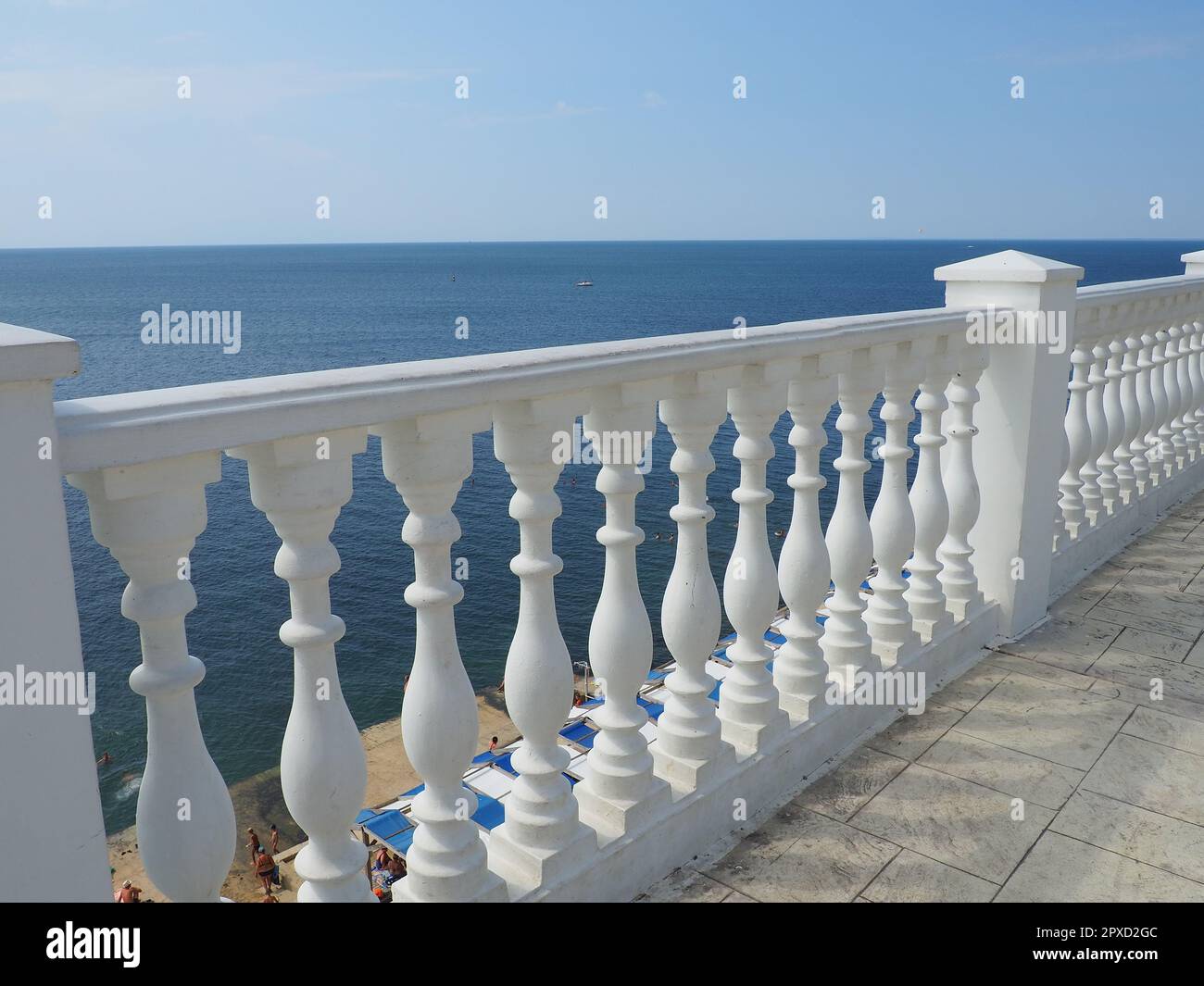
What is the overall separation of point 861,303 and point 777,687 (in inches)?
5051

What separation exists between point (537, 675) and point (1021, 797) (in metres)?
2.01

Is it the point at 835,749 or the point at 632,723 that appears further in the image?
the point at 835,749

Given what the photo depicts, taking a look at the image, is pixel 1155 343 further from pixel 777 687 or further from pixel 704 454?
pixel 704 454

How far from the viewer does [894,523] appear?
158 inches

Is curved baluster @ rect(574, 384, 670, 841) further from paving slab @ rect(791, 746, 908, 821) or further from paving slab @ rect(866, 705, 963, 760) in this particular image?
paving slab @ rect(866, 705, 963, 760)

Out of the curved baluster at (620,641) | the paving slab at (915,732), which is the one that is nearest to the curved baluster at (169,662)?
the curved baluster at (620,641)

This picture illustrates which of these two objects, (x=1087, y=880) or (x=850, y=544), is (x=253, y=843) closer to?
(x=850, y=544)

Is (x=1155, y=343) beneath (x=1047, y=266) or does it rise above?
beneath

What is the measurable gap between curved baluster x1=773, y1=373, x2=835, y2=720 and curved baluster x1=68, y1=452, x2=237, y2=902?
6.59 ft

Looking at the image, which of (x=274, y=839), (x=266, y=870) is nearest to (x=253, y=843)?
(x=274, y=839)

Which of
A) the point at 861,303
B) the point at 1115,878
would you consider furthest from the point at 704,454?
the point at 861,303

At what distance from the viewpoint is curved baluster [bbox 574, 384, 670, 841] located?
105 inches

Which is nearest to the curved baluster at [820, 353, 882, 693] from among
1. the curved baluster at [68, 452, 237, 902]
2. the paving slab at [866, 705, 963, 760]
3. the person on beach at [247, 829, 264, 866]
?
the paving slab at [866, 705, 963, 760]

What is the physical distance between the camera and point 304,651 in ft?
6.71
